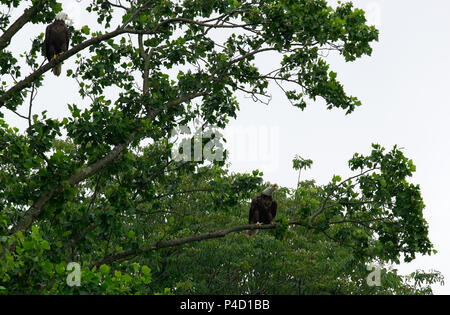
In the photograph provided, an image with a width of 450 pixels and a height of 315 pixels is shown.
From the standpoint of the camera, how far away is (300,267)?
85.6 ft

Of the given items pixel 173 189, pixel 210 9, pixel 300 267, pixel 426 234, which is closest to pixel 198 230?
pixel 300 267

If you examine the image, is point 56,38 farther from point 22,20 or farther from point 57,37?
point 22,20

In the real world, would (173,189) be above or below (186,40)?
below

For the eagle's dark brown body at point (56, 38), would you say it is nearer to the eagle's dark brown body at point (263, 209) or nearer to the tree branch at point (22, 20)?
the tree branch at point (22, 20)

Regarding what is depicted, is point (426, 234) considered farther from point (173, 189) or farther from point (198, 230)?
point (198, 230)

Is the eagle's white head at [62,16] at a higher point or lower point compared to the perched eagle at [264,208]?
higher

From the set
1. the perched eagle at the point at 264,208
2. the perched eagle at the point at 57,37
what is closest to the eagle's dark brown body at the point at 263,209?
the perched eagle at the point at 264,208

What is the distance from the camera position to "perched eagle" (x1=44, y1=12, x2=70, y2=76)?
13.2 metres

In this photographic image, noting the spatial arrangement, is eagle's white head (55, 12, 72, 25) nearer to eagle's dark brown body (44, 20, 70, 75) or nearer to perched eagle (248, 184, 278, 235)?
eagle's dark brown body (44, 20, 70, 75)

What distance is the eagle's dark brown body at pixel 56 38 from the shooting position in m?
13.2

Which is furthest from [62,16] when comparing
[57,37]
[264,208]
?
[264,208]

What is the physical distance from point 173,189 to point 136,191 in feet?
2.66

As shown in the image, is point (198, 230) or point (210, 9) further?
point (198, 230)

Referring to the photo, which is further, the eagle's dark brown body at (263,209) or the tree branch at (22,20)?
the eagle's dark brown body at (263,209)
